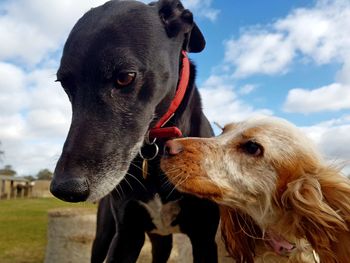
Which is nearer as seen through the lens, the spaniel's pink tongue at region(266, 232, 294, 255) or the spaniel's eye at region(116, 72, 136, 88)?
the spaniel's eye at region(116, 72, 136, 88)

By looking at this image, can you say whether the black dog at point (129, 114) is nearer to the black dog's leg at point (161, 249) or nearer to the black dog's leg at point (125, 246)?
the black dog's leg at point (125, 246)

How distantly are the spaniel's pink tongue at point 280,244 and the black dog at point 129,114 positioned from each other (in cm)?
51

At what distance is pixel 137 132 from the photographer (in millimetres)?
2770

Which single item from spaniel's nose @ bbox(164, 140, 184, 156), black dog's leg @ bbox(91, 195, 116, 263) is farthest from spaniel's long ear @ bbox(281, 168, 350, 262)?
black dog's leg @ bbox(91, 195, 116, 263)

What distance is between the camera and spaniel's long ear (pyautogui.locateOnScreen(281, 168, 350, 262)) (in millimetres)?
2576

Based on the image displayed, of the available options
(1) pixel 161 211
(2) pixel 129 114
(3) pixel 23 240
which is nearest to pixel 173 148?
(2) pixel 129 114

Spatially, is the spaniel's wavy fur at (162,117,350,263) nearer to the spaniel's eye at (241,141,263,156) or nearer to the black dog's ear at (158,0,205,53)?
the spaniel's eye at (241,141,263,156)

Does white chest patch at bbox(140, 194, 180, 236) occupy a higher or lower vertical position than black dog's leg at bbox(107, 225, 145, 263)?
higher

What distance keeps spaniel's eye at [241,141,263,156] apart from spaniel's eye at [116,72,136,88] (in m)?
0.78

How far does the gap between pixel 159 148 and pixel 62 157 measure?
913 mm

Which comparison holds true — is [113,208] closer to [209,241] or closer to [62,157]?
[209,241]

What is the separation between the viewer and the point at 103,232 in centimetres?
404

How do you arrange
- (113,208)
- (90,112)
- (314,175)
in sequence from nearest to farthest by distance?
(90,112) < (314,175) < (113,208)

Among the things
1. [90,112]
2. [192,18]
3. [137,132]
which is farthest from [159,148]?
[192,18]
